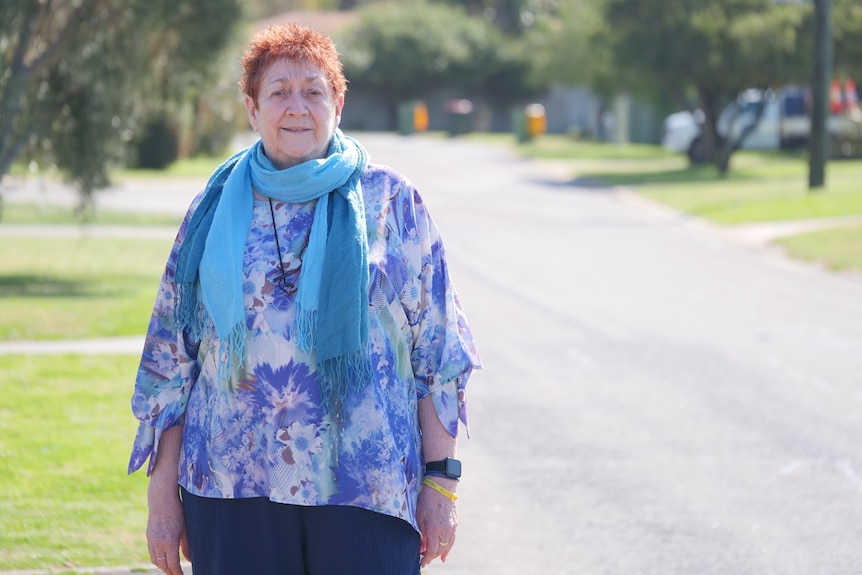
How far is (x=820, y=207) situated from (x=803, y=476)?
54.5 ft

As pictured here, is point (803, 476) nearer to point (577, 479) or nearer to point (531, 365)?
point (577, 479)

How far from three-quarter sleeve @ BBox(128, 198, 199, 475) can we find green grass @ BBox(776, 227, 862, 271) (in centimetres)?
1424

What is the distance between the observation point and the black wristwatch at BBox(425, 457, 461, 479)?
3488 millimetres

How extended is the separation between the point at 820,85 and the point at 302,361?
23167 mm

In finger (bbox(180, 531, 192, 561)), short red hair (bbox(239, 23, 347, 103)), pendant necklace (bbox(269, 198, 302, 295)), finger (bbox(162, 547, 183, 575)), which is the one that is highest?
short red hair (bbox(239, 23, 347, 103))

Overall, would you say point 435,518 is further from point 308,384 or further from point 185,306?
point 185,306

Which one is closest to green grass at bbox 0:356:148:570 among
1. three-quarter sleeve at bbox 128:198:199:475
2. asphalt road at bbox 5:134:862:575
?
asphalt road at bbox 5:134:862:575

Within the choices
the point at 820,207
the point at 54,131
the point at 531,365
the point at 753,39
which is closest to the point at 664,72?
→ the point at 753,39

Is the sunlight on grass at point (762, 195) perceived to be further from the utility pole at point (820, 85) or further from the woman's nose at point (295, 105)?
the woman's nose at point (295, 105)

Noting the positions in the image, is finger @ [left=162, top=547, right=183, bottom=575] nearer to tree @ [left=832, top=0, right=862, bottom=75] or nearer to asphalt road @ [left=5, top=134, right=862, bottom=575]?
asphalt road @ [left=5, top=134, right=862, bottom=575]

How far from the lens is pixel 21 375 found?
31.3ft

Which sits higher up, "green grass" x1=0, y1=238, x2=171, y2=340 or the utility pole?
the utility pole

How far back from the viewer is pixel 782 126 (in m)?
42.1

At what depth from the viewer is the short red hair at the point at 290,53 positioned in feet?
11.5
